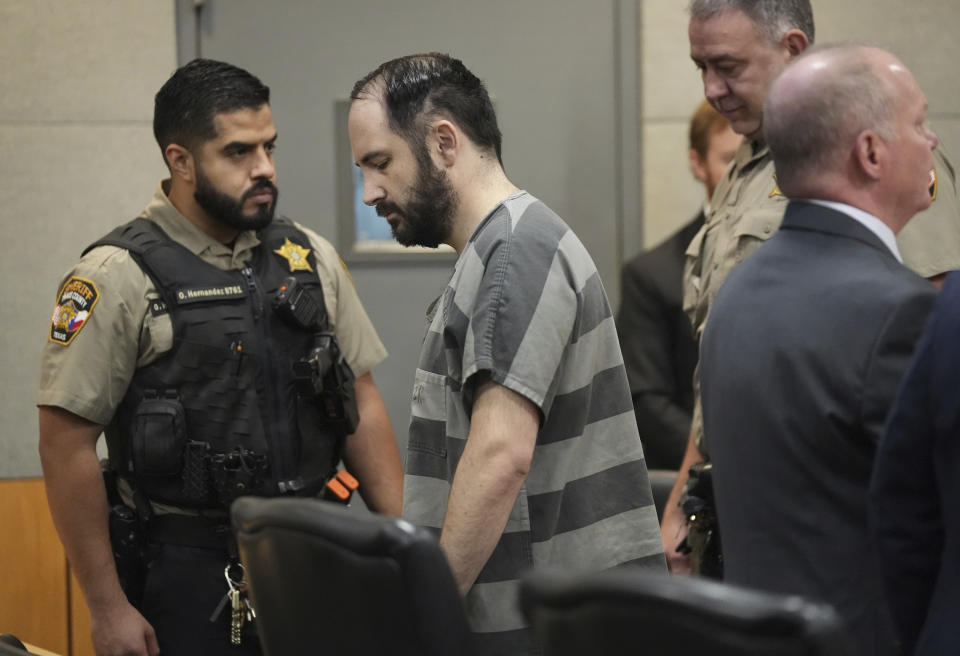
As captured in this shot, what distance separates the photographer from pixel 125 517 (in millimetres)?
2461

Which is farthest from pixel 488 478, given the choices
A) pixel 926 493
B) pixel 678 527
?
pixel 678 527

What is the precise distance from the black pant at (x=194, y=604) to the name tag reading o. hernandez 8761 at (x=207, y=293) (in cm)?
51

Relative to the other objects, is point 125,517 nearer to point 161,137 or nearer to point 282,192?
point 161,137

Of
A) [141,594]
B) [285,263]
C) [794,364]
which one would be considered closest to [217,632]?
[141,594]

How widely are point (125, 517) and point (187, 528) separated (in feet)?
0.42

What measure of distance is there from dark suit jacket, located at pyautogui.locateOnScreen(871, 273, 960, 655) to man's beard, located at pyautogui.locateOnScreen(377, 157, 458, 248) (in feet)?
2.62

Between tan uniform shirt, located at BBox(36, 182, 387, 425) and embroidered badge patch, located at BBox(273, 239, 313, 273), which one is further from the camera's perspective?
embroidered badge patch, located at BBox(273, 239, 313, 273)

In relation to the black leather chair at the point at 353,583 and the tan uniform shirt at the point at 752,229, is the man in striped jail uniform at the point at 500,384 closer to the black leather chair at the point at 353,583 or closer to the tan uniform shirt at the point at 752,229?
the black leather chair at the point at 353,583

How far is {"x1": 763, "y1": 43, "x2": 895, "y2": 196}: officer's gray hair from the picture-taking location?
4.93 ft

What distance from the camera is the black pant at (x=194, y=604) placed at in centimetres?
244

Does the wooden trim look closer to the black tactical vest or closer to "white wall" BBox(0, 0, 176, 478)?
"white wall" BBox(0, 0, 176, 478)

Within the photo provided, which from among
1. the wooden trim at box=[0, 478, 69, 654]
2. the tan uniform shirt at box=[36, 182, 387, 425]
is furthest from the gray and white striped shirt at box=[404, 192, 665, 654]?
the wooden trim at box=[0, 478, 69, 654]

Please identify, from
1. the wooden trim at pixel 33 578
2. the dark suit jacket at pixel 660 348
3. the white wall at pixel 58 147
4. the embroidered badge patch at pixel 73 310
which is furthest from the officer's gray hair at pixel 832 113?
the wooden trim at pixel 33 578

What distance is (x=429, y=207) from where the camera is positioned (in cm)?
185
